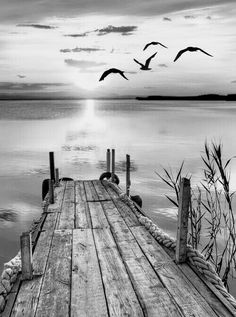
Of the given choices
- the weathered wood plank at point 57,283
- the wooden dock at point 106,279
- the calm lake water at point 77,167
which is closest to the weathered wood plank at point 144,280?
the wooden dock at point 106,279

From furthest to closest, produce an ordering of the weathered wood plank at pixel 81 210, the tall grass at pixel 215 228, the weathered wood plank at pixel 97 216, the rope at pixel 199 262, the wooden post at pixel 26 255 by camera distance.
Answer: the weathered wood plank at pixel 81 210, the weathered wood plank at pixel 97 216, the tall grass at pixel 215 228, the wooden post at pixel 26 255, the rope at pixel 199 262

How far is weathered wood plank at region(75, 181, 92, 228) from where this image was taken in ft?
21.5

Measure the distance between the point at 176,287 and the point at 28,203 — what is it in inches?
384

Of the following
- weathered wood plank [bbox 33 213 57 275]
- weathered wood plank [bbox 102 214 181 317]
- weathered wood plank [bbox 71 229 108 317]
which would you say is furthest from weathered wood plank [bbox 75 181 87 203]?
weathered wood plank [bbox 71 229 108 317]

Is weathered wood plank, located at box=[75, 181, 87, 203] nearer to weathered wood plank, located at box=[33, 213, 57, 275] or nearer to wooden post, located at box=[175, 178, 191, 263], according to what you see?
weathered wood plank, located at box=[33, 213, 57, 275]

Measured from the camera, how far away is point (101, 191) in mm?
9703

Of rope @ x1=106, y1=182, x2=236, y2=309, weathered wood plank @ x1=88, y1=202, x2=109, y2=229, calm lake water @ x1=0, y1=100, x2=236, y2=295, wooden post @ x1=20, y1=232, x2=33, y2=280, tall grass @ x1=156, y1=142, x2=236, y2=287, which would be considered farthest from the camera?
calm lake water @ x1=0, y1=100, x2=236, y2=295

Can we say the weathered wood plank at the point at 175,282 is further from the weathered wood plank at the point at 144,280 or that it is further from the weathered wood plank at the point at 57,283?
the weathered wood plank at the point at 57,283

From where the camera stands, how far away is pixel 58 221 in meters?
6.71

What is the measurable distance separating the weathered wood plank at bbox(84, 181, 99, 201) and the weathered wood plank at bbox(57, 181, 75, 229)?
0.41 metres

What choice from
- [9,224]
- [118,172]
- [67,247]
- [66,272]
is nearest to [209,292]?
[66,272]

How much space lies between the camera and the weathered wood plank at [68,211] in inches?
256

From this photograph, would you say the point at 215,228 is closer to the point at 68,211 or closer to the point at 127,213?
the point at 127,213

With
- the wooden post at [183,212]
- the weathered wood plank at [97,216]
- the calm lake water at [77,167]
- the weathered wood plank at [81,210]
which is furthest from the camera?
the calm lake water at [77,167]
